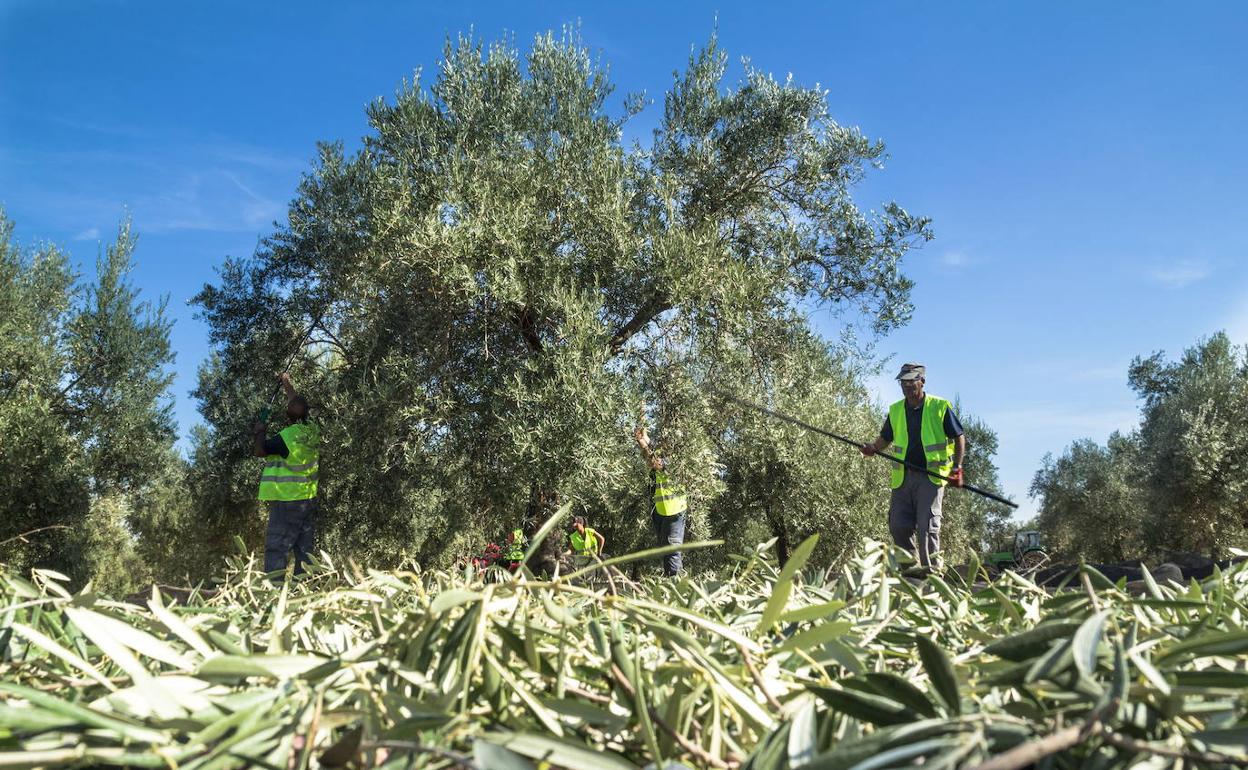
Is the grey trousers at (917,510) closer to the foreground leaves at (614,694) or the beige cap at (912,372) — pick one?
the beige cap at (912,372)

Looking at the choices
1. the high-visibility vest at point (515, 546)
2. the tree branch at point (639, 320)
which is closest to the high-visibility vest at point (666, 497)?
the tree branch at point (639, 320)

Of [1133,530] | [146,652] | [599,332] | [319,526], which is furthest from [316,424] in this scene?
[1133,530]

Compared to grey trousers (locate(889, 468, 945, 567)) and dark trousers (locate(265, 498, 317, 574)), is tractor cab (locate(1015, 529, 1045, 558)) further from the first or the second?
dark trousers (locate(265, 498, 317, 574))

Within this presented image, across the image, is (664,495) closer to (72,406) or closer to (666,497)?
(666,497)

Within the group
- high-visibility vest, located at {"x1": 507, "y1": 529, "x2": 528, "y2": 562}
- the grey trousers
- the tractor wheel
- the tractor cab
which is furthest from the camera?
the tractor cab

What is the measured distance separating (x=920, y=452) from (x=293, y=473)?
788 centimetres

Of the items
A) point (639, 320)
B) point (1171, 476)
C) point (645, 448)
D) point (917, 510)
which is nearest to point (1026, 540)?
point (1171, 476)

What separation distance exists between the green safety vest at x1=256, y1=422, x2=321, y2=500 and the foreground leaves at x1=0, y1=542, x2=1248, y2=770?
1082 centimetres

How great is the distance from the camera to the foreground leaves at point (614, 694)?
45cm

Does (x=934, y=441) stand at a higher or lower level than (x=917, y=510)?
higher

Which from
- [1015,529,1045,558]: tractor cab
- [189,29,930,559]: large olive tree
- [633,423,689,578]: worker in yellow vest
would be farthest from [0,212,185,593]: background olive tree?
[1015,529,1045,558]: tractor cab

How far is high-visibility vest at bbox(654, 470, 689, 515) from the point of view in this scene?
11203 millimetres

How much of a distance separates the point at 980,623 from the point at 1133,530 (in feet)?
128

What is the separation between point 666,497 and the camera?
36.8 feet
